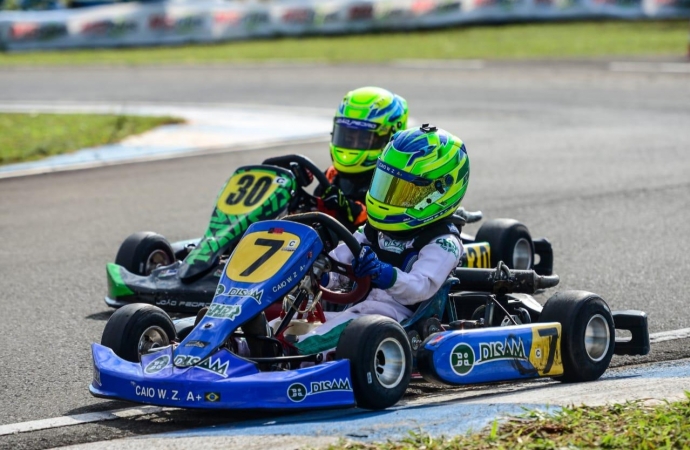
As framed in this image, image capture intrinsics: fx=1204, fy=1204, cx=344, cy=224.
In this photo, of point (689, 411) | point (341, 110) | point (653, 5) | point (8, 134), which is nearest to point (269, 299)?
point (689, 411)

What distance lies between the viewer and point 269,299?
16.6 ft

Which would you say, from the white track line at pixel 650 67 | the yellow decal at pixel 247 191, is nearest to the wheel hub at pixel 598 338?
the yellow decal at pixel 247 191

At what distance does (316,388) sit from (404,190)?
1.25 m

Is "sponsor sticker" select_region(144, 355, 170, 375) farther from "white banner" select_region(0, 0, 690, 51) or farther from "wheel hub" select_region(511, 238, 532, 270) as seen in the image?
"white banner" select_region(0, 0, 690, 51)

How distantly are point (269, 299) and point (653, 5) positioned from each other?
925 inches

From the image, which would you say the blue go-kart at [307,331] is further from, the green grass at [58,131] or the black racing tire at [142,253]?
the green grass at [58,131]

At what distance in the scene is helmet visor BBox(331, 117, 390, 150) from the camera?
26.2ft

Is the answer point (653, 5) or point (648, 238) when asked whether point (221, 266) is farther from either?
point (653, 5)

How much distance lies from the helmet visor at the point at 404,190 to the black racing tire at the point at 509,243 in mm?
2004

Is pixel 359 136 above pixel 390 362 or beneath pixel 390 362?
above

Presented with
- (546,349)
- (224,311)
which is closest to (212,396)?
(224,311)

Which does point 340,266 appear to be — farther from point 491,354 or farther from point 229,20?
point 229,20

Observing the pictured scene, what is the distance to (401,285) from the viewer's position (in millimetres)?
5336

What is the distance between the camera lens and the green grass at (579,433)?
4180 mm
